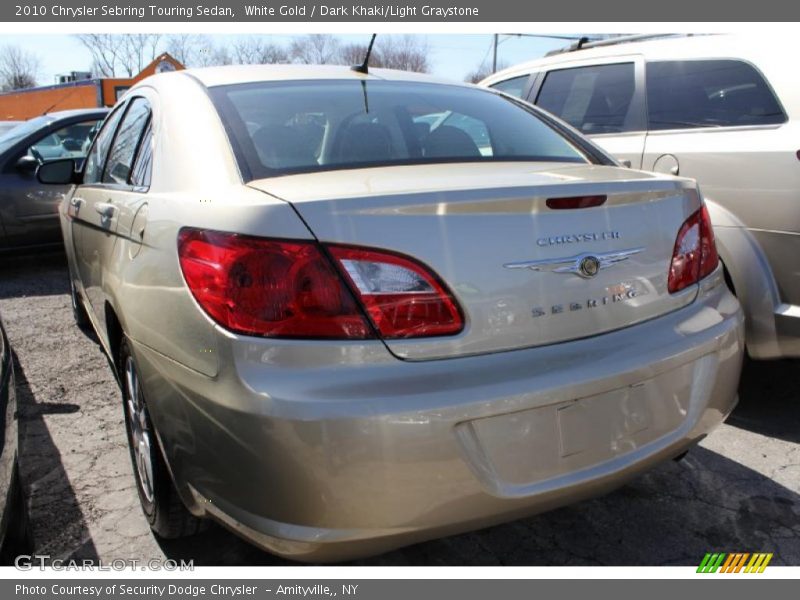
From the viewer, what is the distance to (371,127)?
2.37m

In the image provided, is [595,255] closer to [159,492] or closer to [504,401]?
[504,401]

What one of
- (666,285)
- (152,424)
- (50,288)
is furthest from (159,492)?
(50,288)

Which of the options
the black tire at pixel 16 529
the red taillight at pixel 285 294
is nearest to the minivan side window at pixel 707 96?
the red taillight at pixel 285 294

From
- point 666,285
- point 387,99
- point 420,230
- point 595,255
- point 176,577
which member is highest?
point 387,99

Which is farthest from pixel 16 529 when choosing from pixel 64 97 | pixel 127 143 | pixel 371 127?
pixel 64 97

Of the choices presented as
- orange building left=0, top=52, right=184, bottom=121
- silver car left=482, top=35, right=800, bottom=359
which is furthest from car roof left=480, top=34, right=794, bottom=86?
orange building left=0, top=52, right=184, bottom=121

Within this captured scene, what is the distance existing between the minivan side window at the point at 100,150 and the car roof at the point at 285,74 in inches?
25.3

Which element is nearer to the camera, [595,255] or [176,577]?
[595,255]

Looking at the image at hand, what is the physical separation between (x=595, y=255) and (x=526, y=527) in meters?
1.13

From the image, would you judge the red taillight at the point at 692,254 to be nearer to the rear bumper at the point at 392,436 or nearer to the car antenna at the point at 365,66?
the rear bumper at the point at 392,436

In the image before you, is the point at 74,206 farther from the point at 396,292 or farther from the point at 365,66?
the point at 396,292

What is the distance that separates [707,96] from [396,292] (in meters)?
2.67

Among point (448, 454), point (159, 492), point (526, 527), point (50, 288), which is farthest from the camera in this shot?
point (50, 288)

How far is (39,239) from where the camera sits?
A: 652 centimetres
